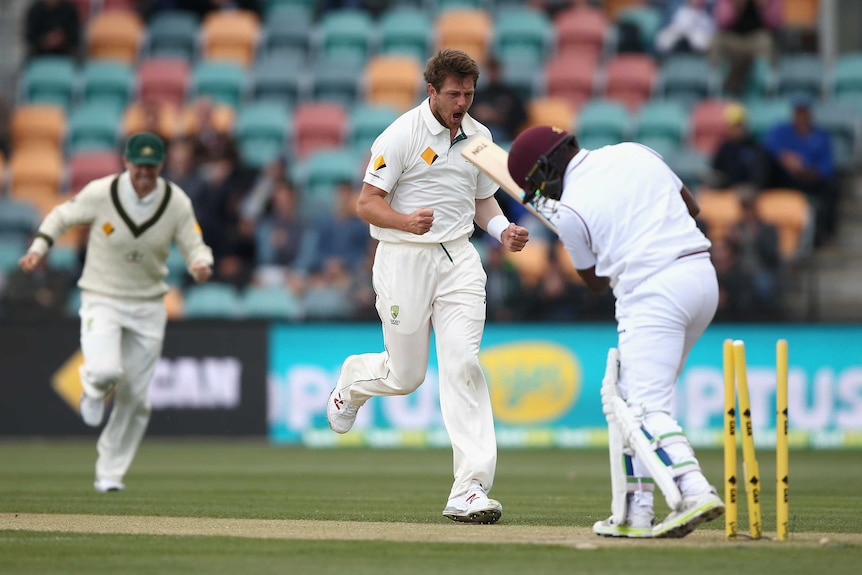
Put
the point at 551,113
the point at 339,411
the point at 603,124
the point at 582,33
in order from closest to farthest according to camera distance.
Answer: the point at 339,411 → the point at 603,124 → the point at 551,113 → the point at 582,33

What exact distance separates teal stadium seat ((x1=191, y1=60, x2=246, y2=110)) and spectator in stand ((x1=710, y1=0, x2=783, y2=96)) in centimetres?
699

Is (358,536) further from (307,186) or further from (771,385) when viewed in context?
(307,186)

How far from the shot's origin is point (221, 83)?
2139cm

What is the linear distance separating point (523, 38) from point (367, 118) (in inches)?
111

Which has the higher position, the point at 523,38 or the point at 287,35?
the point at 287,35

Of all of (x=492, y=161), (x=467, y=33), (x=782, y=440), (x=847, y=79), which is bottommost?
(x=782, y=440)

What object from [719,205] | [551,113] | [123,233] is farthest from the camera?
[551,113]

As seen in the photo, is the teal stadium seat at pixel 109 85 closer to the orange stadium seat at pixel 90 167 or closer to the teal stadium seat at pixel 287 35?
the orange stadium seat at pixel 90 167

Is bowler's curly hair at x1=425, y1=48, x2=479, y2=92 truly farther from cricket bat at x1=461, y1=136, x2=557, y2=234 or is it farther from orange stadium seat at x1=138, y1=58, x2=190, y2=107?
orange stadium seat at x1=138, y1=58, x2=190, y2=107

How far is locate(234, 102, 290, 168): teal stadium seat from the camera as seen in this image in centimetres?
2031

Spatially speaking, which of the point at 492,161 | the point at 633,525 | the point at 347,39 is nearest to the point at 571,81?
the point at 347,39

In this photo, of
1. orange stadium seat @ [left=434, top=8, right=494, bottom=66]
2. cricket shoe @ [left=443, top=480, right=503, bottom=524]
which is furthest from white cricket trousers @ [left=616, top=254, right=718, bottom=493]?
orange stadium seat @ [left=434, top=8, right=494, bottom=66]

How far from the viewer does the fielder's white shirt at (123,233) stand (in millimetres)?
10711

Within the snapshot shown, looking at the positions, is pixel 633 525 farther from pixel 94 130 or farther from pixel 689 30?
pixel 94 130
